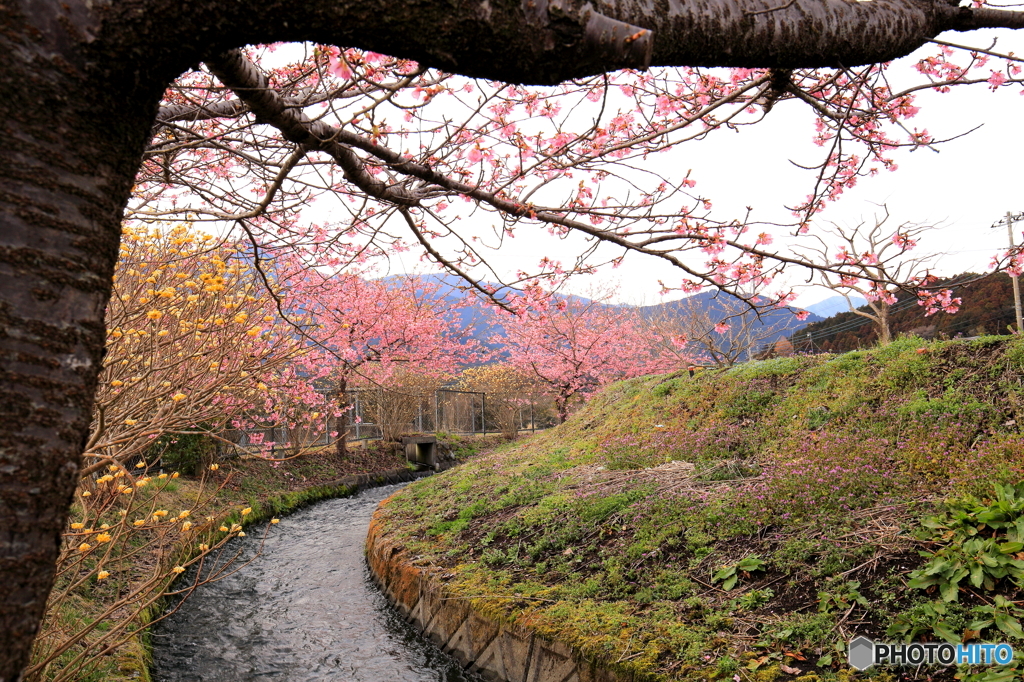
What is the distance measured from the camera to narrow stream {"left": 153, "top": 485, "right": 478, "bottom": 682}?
181 inches

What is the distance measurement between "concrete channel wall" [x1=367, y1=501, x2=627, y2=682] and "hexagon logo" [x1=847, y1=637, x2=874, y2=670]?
1168 mm

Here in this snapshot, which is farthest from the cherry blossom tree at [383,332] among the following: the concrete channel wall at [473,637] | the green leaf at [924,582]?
the green leaf at [924,582]

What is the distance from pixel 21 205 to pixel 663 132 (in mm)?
2757

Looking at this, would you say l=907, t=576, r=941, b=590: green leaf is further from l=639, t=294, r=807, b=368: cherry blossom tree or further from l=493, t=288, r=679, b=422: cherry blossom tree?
l=493, t=288, r=679, b=422: cherry blossom tree

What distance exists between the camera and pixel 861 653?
2994 mm

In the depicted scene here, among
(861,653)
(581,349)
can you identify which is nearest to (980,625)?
(861,653)

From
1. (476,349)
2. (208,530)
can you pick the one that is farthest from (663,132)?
(476,349)

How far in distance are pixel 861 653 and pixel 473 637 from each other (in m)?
2.57

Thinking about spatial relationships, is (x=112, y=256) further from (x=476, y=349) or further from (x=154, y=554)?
(x=476, y=349)

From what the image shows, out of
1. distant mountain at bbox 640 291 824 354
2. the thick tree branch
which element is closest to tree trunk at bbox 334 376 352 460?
distant mountain at bbox 640 291 824 354

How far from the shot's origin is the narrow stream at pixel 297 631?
4.60m

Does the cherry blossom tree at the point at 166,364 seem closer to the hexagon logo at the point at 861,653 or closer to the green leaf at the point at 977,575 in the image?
the hexagon logo at the point at 861,653

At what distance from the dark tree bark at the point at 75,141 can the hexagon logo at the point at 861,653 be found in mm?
3123

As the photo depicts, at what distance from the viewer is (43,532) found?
1.10 metres
